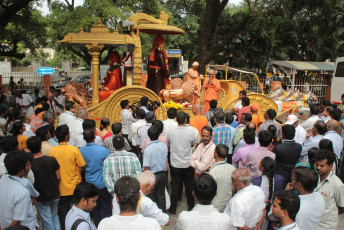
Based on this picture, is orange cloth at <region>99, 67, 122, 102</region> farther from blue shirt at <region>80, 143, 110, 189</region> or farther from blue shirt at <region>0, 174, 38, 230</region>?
blue shirt at <region>0, 174, 38, 230</region>

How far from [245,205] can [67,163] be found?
2320mm

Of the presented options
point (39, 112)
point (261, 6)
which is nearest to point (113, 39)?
point (39, 112)

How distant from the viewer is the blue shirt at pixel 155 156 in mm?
4379

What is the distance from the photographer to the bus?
1496cm

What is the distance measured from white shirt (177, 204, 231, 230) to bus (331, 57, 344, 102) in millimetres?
14455

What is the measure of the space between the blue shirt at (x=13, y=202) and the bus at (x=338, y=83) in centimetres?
1503

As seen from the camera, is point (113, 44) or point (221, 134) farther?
point (113, 44)

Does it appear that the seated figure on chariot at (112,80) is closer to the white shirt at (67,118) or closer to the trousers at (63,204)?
the white shirt at (67,118)

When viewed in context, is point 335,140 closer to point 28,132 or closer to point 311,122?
point 311,122

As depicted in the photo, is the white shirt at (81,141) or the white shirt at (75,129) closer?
the white shirt at (81,141)

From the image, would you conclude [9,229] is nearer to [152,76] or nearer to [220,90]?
[152,76]

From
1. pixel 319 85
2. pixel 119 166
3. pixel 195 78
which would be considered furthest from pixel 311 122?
pixel 319 85

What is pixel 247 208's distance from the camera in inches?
118

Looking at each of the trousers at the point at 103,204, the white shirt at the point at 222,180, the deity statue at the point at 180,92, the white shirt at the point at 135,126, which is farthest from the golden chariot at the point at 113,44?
the white shirt at the point at 222,180
